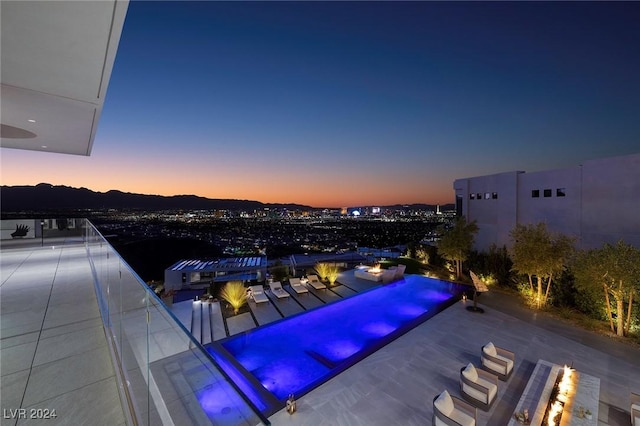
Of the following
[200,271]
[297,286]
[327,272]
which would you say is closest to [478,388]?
[297,286]

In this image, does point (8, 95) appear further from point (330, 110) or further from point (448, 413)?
point (330, 110)

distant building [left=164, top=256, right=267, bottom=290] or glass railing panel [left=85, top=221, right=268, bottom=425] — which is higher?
glass railing panel [left=85, top=221, right=268, bottom=425]

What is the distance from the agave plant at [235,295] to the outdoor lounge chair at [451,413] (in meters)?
6.90

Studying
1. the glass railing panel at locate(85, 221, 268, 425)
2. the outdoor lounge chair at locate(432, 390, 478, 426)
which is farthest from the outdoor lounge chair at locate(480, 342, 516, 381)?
the glass railing panel at locate(85, 221, 268, 425)

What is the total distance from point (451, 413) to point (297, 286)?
25.0ft

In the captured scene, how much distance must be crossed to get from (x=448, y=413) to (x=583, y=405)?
301 cm

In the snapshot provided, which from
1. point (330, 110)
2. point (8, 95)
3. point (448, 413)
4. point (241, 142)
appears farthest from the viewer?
point (241, 142)

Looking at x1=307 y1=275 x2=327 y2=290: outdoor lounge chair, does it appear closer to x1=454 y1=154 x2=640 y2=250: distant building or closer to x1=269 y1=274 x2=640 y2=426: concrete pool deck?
x1=269 y1=274 x2=640 y2=426: concrete pool deck

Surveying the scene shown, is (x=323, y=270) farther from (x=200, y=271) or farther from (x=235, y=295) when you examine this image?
(x=200, y=271)

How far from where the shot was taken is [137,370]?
1809 mm


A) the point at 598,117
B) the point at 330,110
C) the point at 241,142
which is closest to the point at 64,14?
the point at 330,110

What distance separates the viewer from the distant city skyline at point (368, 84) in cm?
1045

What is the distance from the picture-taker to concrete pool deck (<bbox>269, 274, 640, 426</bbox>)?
191 inches

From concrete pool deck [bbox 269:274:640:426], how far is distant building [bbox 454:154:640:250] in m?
5.10
